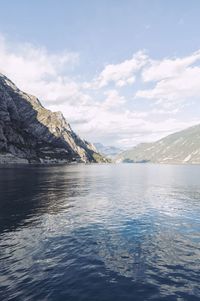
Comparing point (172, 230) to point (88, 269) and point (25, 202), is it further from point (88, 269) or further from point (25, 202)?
point (25, 202)

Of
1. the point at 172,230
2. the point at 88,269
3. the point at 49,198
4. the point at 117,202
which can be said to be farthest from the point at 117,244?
the point at 49,198

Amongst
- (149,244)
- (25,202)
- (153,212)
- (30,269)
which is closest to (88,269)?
(30,269)

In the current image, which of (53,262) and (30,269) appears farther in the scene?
(53,262)

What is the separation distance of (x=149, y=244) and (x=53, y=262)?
41.8ft

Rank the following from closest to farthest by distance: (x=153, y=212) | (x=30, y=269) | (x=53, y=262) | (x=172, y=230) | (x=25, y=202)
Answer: (x=30, y=269)
(x=53, y=262)
(x=172, y=230)
(x=153, y=212)
(x=25, y=202)

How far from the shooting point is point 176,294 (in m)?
22.2

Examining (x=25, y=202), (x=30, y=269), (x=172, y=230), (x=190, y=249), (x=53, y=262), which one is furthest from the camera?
(x=25, y=202)

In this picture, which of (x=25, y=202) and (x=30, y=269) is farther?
(x=25, y=202)

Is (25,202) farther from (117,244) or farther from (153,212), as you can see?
(117,244)

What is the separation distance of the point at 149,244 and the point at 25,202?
38.7 metres

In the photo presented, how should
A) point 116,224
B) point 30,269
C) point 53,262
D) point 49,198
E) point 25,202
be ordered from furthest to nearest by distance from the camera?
1. point 49,198
2. point 25,202
3. point 116,224
4. point 53,262
5. point 30,269

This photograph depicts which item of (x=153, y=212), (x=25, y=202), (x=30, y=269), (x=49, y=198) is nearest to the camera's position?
(x=30, y=269)

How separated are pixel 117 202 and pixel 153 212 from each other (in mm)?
14094

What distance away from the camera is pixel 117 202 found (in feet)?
226
